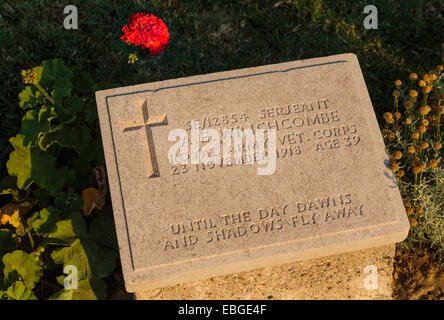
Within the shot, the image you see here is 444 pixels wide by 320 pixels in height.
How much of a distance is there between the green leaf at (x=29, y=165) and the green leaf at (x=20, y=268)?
42cm

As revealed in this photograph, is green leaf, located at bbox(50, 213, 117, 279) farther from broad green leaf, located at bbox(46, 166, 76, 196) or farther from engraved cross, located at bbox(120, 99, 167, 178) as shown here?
engraved cross, located at bbox(120, 99, 167, 178)

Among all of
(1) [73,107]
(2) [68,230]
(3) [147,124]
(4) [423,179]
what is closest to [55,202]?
(2) [68,230]

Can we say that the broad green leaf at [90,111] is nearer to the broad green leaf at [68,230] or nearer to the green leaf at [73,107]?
the green leaf at [73,107]

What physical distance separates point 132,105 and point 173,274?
39.1 inches

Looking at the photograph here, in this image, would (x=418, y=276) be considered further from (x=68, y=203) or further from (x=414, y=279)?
(x=68, y=203)

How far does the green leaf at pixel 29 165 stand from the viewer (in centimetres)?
267

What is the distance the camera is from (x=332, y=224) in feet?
8.00

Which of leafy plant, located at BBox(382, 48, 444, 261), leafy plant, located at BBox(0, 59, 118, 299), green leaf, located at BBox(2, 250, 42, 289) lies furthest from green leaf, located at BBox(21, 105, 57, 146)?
leafy plant, located at BBox(382, 48, 444, 261)

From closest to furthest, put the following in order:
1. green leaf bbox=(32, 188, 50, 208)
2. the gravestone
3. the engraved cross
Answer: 1. the gravestone
2. the engraved cross
3. green leaf bbox=(32, 188, 50, 208)

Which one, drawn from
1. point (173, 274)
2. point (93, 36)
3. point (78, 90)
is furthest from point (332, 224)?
point (93, 36)

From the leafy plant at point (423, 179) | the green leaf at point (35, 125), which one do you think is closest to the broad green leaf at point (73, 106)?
the green leaf at point (35, 125)

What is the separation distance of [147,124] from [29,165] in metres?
0.77

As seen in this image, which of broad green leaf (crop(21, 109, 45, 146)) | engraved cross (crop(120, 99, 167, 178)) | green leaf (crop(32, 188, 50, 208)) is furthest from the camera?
green leaf (crop(32, 188, 50, 208))

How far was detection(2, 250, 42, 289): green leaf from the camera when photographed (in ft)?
8.14
